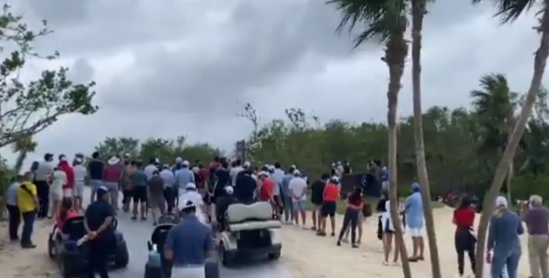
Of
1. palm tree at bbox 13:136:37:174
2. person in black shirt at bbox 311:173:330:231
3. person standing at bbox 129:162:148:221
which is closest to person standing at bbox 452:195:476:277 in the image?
person in black shirt at bbox 311:173:330:231

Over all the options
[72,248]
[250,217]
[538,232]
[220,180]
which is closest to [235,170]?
[220,180]

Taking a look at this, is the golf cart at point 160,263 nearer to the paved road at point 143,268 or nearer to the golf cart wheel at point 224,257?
the paved road at point 143,268

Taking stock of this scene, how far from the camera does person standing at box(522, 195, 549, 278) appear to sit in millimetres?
19422

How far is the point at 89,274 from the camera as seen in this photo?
1883 cm

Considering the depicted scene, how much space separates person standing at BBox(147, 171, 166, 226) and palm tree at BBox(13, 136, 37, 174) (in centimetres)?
392

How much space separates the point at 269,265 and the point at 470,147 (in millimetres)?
44554

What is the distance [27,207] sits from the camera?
24.4m

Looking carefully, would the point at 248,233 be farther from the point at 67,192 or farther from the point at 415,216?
the point at 67,192

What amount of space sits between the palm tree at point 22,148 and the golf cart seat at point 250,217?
8914 mm

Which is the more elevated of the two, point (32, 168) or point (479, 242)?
point (32, 168)

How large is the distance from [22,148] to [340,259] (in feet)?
41.6

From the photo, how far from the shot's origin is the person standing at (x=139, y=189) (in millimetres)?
28797

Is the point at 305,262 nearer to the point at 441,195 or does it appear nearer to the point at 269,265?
the point at 269,265

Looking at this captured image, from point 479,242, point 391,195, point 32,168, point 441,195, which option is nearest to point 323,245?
point 32,168
